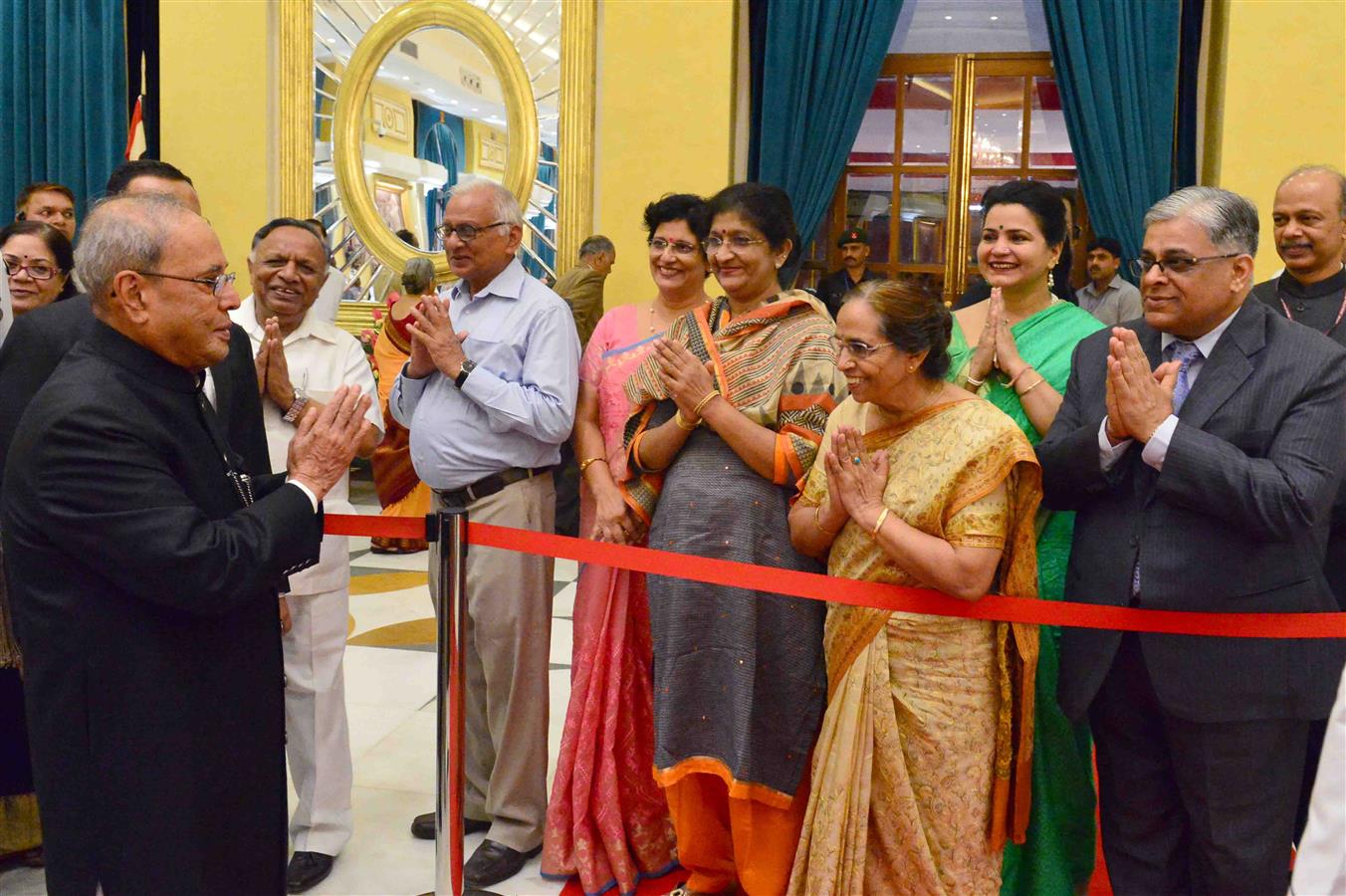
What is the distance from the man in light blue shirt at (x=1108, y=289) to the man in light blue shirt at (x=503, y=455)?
4.28 metres

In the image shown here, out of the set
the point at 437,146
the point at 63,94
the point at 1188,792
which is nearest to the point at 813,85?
the point at 437,146

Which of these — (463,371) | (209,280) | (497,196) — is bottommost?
(463,371)

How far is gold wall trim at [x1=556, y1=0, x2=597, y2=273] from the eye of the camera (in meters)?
7.30

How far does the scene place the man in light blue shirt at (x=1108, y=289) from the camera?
21.2 feet

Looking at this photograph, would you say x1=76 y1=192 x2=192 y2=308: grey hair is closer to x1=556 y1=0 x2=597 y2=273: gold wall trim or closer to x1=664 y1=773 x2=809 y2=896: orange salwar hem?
x1=664 y1=773 x2=809 y2=896: orange salwar hem

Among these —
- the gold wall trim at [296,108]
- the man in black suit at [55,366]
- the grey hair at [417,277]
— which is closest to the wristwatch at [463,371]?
the man in black suit at [55,366]

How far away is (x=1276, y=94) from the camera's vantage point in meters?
6.49

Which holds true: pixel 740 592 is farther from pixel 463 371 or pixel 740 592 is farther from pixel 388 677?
pixel 388 677

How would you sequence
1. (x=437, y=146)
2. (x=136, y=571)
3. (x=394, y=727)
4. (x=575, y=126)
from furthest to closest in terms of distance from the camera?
(x=437, y=146) → (x=575, y=126) → (x=394, y=727) → (x=136, y=571)

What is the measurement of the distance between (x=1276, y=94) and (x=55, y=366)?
6311mm

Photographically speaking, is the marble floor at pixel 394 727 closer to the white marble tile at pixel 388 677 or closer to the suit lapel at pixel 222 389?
the white marble tile at pixel 388 677

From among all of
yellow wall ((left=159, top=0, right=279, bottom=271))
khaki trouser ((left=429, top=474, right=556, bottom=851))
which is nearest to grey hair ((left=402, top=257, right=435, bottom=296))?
yellow wall ((left=159, top=0, right=279, bottom=271))

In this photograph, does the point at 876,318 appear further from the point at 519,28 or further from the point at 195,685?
the point at 519,28

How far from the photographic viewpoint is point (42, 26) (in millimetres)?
8086
